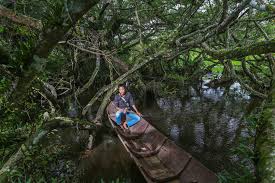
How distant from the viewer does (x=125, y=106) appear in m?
10.2

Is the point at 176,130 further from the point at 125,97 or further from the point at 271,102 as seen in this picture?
the point at 271,102

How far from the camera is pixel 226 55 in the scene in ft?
14.3

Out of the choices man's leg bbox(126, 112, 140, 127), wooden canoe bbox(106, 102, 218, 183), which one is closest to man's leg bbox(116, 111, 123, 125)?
wooden canoe bbox(106, 102, 218, 183)

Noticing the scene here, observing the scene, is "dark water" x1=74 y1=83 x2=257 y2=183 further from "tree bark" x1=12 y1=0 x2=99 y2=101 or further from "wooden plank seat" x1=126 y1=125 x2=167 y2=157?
"tree bark" x1=12 y1=0 x2=99 y2=101

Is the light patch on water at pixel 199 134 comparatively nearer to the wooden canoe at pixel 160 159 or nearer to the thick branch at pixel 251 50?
the wooden canoe at pixel 160 159

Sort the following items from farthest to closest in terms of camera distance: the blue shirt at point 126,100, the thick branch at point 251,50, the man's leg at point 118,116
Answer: the man's leg at point 118,116, the blue shirt at point 126,100, the thick branch at point 251,50

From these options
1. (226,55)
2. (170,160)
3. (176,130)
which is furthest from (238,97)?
(226,55)

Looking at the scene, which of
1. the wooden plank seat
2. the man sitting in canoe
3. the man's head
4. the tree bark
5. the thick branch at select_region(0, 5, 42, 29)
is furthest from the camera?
the man sitting in canoe

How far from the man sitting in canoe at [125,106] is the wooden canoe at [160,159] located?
0.26m

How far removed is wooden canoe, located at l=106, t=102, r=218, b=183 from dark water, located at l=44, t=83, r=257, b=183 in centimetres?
68

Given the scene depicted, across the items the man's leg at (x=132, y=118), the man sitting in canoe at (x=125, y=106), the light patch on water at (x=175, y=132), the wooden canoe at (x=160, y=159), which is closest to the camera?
the wooden canoe at (x=160, y=159)

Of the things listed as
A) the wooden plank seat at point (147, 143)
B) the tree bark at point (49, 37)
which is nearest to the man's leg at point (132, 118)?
the wooden plank seat at point (147, 143)

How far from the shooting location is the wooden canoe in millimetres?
6484

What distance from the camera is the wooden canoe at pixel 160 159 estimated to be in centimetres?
648
